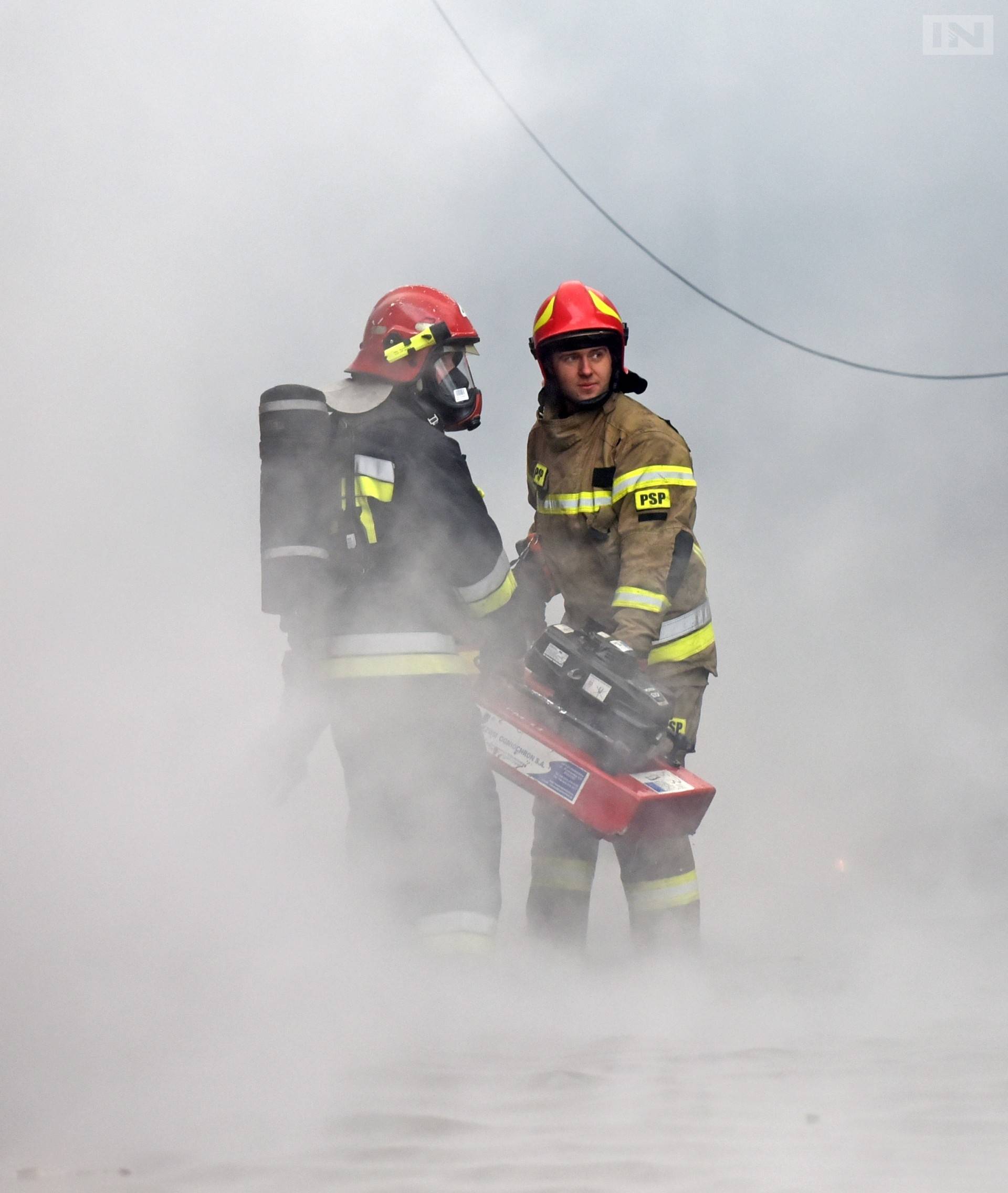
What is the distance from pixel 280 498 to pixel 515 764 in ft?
2.99

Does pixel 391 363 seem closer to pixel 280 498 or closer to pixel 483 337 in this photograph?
pixel 280 498

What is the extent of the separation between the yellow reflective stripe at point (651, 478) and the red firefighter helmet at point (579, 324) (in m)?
0.33

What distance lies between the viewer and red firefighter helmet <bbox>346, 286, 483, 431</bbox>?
11.1 feet

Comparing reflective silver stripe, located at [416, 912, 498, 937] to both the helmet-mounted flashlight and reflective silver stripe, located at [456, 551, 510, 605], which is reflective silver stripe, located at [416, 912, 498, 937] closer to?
reflective silver stripe, located at [456, 551, 510, 605]

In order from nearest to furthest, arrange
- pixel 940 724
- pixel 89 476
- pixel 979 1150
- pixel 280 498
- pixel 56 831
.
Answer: pixel 979 1150 → pixel 280 498 → pixel 56 831 → pixel 89 476 → pixel 940 724

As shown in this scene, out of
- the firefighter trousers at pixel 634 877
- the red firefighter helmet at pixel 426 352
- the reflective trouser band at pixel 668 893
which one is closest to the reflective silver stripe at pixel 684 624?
the firefighter trousers at pixel 634 877

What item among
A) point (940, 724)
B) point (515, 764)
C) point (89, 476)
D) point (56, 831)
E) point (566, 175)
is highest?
point (566, 175)

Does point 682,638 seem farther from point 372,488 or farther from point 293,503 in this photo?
point 293,503

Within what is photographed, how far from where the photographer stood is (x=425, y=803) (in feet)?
10.8

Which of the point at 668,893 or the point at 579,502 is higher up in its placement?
the point at 579,502

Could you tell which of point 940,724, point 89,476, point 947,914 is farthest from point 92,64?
point 940,724

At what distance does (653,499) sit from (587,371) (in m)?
0.44

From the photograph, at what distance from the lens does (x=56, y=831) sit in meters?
3.71

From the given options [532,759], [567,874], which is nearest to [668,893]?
[567,874]
